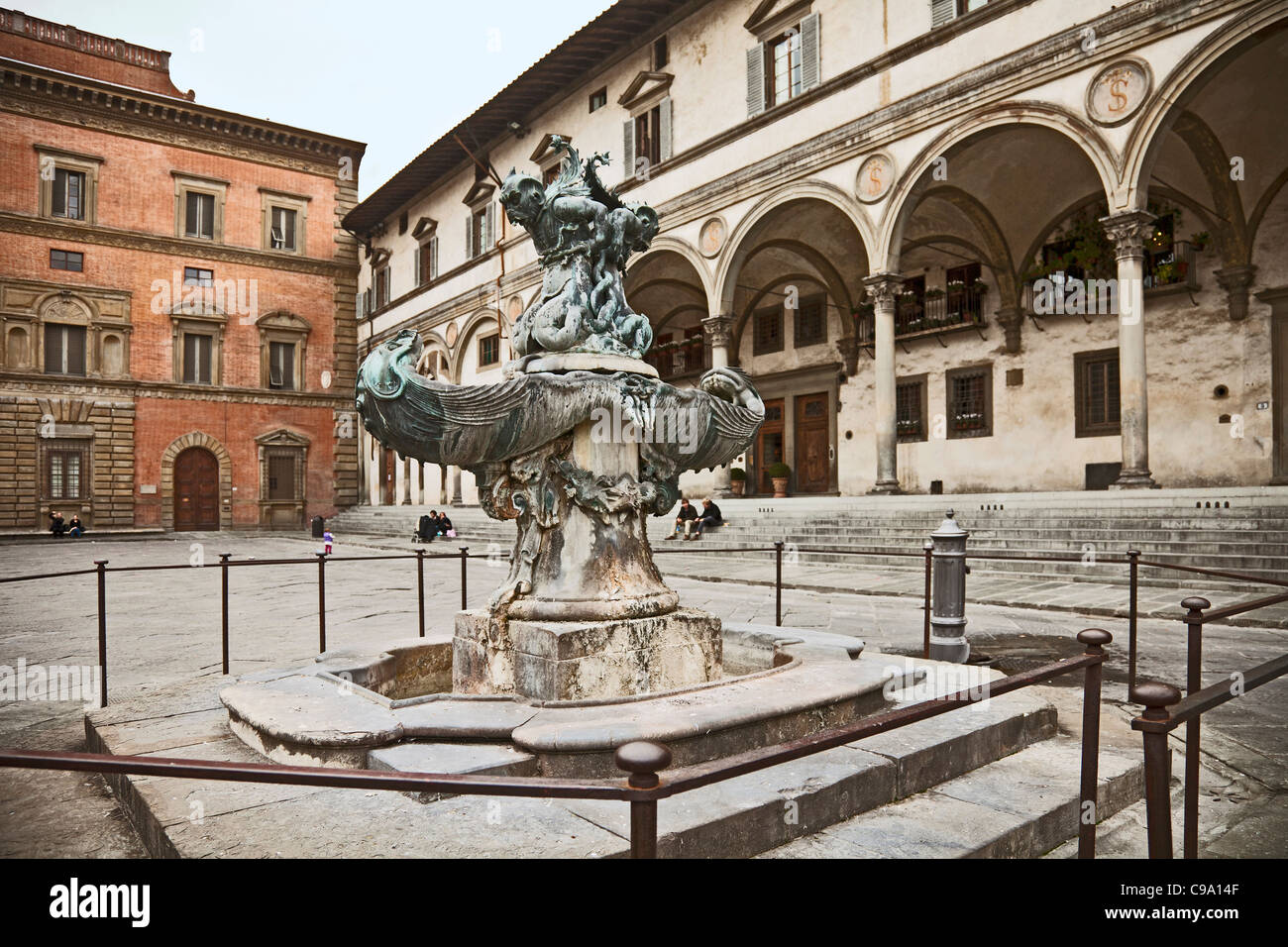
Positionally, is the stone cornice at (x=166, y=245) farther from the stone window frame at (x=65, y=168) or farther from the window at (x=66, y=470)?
the window at (x=66, y=470)

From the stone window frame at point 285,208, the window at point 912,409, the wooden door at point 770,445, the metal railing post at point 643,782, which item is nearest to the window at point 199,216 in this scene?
the stone window frame at point 285,208

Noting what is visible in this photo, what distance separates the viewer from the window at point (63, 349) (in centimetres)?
2716

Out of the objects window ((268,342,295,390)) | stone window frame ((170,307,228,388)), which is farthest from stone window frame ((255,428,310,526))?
stone window frame ((170,307,228,388))

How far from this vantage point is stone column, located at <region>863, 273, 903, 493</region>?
15.9m

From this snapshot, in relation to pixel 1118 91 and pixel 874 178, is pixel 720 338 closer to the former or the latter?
pixel 874 178

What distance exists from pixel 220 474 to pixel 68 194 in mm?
10145

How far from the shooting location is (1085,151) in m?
13.2

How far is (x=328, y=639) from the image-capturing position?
7.29m

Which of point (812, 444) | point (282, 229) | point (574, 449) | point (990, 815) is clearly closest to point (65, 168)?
point (282, 229)

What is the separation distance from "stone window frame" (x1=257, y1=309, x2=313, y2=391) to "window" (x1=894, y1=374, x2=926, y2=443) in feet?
72.8

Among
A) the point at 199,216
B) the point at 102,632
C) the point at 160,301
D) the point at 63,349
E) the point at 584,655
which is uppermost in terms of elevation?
the point at 199,216

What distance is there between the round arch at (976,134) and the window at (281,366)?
2357cm
